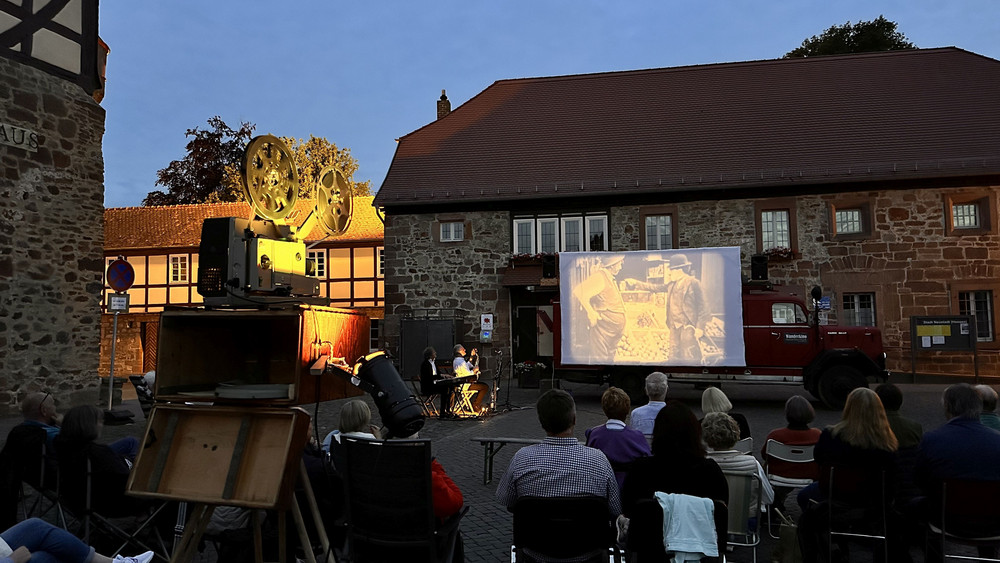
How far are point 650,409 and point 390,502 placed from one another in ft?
10.0

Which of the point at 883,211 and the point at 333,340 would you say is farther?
the point at 883,211

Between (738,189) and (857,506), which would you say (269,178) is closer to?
(857,506)

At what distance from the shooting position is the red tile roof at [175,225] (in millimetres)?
27188

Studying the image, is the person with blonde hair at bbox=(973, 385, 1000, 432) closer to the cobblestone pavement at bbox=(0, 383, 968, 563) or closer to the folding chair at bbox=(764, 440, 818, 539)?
the cobblestone pavement at bbox=(0, 383, 968, 563)

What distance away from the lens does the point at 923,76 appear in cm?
2009

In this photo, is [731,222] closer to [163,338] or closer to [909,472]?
[909,472]

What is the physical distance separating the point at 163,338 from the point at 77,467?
71.7 inches

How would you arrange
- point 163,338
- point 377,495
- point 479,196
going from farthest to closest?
point 479,196
point 377,495
point 163,338

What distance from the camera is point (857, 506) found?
418 cm

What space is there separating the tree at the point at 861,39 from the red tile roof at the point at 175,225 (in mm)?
17306

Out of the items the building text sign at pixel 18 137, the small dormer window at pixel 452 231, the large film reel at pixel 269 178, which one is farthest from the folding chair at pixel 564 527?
the small dormer window at pixel 452 231

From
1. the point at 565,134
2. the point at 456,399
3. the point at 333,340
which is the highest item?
the point at 565,134

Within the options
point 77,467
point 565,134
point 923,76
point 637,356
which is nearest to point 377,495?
point 77,467

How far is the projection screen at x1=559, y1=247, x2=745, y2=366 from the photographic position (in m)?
13.2
